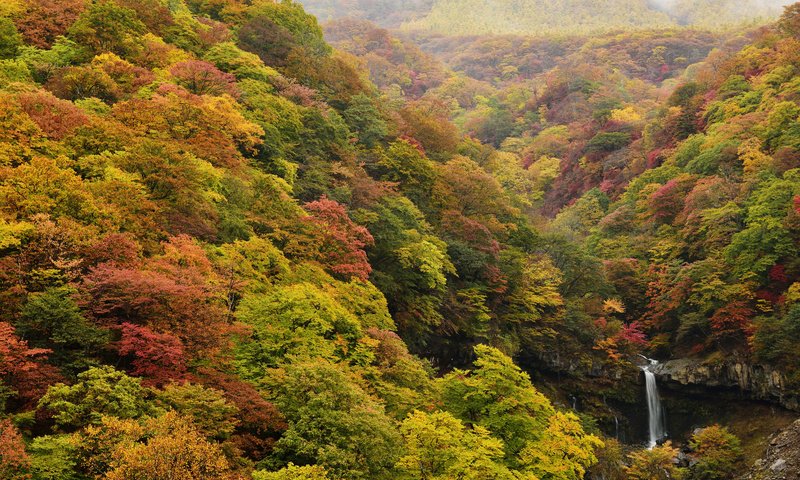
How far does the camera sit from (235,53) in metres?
33.4

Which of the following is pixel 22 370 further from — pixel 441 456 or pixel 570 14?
pixel 570 14

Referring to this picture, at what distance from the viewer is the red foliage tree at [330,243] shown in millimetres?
21891

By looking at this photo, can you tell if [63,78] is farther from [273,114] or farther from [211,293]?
[211,293]

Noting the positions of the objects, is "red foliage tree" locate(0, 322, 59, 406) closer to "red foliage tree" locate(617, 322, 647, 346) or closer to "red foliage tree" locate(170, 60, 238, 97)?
"red foliage tree" locate(170, 60, 238, 97)

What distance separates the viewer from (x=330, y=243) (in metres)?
22.9

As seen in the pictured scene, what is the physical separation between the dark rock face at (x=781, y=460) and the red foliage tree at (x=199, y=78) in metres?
29.0

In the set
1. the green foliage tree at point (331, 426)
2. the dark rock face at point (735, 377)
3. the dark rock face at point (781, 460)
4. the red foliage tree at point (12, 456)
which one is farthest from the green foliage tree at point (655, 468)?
the red foliage tree at point (12, 456)

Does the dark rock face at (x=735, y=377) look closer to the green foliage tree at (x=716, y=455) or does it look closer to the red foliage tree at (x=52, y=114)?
the green foliage tree at (x=716, y=455)

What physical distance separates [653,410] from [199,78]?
3064 centimetres

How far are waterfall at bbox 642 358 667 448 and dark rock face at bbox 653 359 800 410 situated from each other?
1.67 feet

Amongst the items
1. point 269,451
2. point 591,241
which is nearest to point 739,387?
point 591,241

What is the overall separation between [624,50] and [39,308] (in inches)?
4955

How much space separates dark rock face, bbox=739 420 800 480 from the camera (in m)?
23.8

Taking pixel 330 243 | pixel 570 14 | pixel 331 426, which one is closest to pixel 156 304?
pixel 331 426
